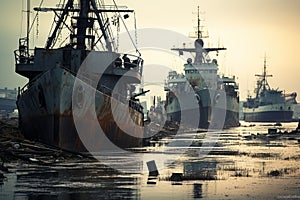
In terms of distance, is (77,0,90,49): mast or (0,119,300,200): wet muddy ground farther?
(77,0,90,49): mast

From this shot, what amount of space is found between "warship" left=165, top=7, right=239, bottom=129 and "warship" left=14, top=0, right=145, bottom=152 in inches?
2286

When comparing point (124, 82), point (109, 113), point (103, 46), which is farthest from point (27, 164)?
point (103, 46)

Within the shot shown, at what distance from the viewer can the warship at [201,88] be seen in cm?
11029

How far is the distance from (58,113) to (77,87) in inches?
70.1

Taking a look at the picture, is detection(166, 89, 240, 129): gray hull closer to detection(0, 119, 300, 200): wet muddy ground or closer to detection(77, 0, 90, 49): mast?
detection(77, 0, 90, 49): mast

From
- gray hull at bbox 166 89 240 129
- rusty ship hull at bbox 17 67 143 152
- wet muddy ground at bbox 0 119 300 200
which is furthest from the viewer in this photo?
gray hull at bbox 166 89 240 129

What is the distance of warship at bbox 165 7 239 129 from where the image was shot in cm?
11029

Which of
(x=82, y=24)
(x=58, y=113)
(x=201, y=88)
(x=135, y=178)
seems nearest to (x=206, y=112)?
(x=201, y=88)

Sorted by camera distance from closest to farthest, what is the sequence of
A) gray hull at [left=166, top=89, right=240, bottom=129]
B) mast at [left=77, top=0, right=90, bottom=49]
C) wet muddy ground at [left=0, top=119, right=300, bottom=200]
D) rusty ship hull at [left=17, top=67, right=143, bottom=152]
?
wet muddy ground at [left=0, top=119, right=300, bottom=200] → rusty ship hull at [left=17, top=67, right=143, bottom=152] → mast at [left=77, top=0, right=90, bottom=49] → gray hull at [left=166, top=89, right=240, bottom=129]

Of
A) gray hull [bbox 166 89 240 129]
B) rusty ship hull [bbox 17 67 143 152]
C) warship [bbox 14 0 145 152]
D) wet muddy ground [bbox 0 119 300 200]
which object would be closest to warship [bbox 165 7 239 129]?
gray hull [bbox 166 89 240 129]

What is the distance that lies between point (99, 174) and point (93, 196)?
606 cm

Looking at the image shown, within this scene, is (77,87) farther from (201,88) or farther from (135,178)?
(201,88)

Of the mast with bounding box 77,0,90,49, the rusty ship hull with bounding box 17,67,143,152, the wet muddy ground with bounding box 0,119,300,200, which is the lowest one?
the wet muddy ground with bounding box 0,119,300,200

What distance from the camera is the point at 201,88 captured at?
113375 mm
